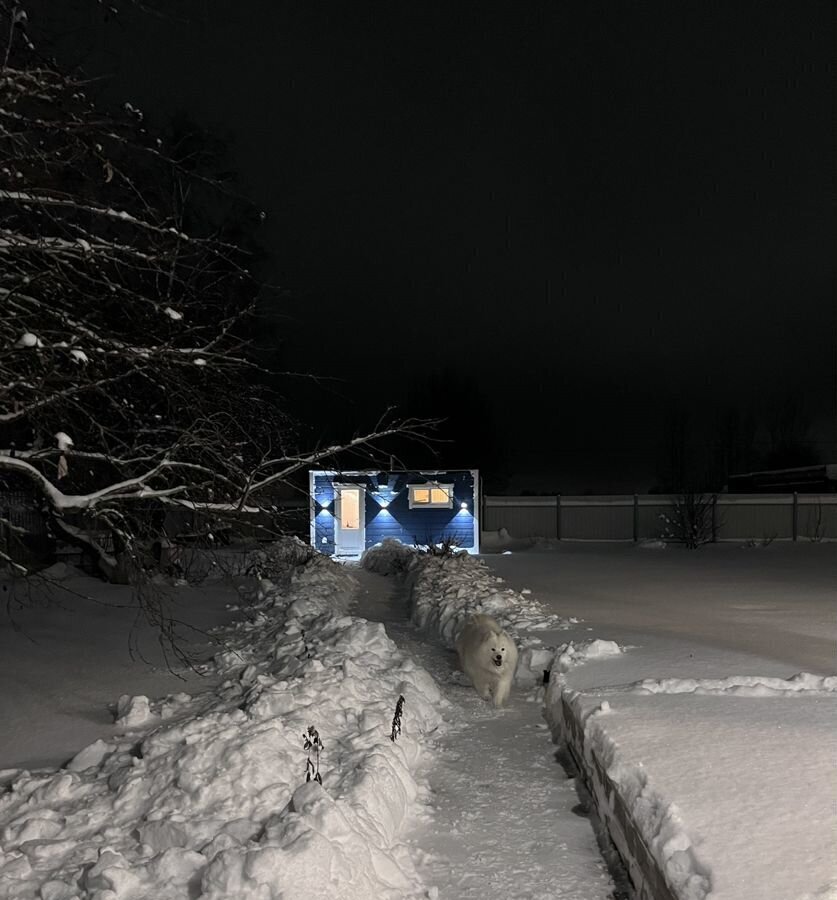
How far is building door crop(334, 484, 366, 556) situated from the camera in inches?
1012

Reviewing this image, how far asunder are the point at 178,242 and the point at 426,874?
15.0ft

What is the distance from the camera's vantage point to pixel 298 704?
18.6 ft

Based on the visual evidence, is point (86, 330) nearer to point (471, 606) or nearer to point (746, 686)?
point (746, 686)

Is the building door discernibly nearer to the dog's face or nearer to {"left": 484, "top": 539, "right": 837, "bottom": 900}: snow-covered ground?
{"left": 484, "top": 539, "right": 837, "bottom": 900}: snow-covered ground

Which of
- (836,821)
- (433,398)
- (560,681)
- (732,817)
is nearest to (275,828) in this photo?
(732,817)

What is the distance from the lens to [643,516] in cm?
2786

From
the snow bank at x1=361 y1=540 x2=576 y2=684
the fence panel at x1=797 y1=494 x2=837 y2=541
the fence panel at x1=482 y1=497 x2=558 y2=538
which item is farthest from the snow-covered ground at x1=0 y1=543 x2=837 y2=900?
the fence panel at x1=797 y1=494 x2=837 y2=541

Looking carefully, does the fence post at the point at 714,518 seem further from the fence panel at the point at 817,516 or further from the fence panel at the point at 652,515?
the fence panel at the point at 817,516

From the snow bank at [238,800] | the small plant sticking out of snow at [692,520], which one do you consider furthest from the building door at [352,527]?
the snow bank at [238,800]

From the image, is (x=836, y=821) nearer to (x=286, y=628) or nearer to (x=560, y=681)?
(x=560, y=681)

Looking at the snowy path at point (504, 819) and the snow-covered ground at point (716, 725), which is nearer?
the snow-covered ground at point (716, 725)

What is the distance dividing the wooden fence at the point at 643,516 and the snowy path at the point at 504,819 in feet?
70.2

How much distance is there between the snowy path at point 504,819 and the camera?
3.97 m

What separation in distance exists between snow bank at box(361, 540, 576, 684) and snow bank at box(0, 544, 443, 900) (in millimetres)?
1919
